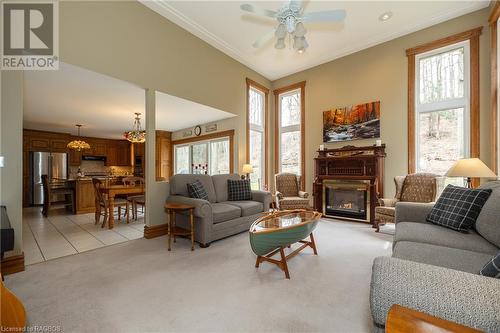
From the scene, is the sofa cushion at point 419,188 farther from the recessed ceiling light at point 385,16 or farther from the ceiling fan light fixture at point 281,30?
the ceiling fan light fixture at point 281,30

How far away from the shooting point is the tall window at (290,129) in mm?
5660

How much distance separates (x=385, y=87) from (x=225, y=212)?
422 cm

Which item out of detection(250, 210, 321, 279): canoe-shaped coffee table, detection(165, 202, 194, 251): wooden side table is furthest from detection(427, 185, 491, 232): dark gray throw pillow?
detection(165, 202, 194, 251): wooden side table

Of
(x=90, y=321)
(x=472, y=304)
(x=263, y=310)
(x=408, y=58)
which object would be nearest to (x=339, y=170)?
(x=408, y=58)

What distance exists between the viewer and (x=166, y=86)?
144 inches

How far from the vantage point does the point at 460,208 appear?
200cm

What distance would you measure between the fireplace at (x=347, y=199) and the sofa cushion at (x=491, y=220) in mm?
2496

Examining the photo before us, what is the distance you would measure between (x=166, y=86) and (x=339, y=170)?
400 centimetres

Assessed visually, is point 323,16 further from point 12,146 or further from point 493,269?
point 12,146

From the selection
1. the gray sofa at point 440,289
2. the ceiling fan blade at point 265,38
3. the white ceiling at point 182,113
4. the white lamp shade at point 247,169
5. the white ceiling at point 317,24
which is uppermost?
the white ceiling at point 317,24

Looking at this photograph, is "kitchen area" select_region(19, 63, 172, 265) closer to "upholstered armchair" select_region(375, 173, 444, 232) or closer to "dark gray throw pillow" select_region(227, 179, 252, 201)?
"dark gray throw pillow" select_region(227, 179, 252, 201)

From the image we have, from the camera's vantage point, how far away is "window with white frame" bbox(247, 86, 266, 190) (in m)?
5.79

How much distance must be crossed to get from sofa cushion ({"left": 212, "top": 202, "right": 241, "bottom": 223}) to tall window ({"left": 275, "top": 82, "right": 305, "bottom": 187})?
2716mm

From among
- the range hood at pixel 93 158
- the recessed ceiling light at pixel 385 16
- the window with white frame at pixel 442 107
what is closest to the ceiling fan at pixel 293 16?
the recessed ceiling light at pixel 385 16
